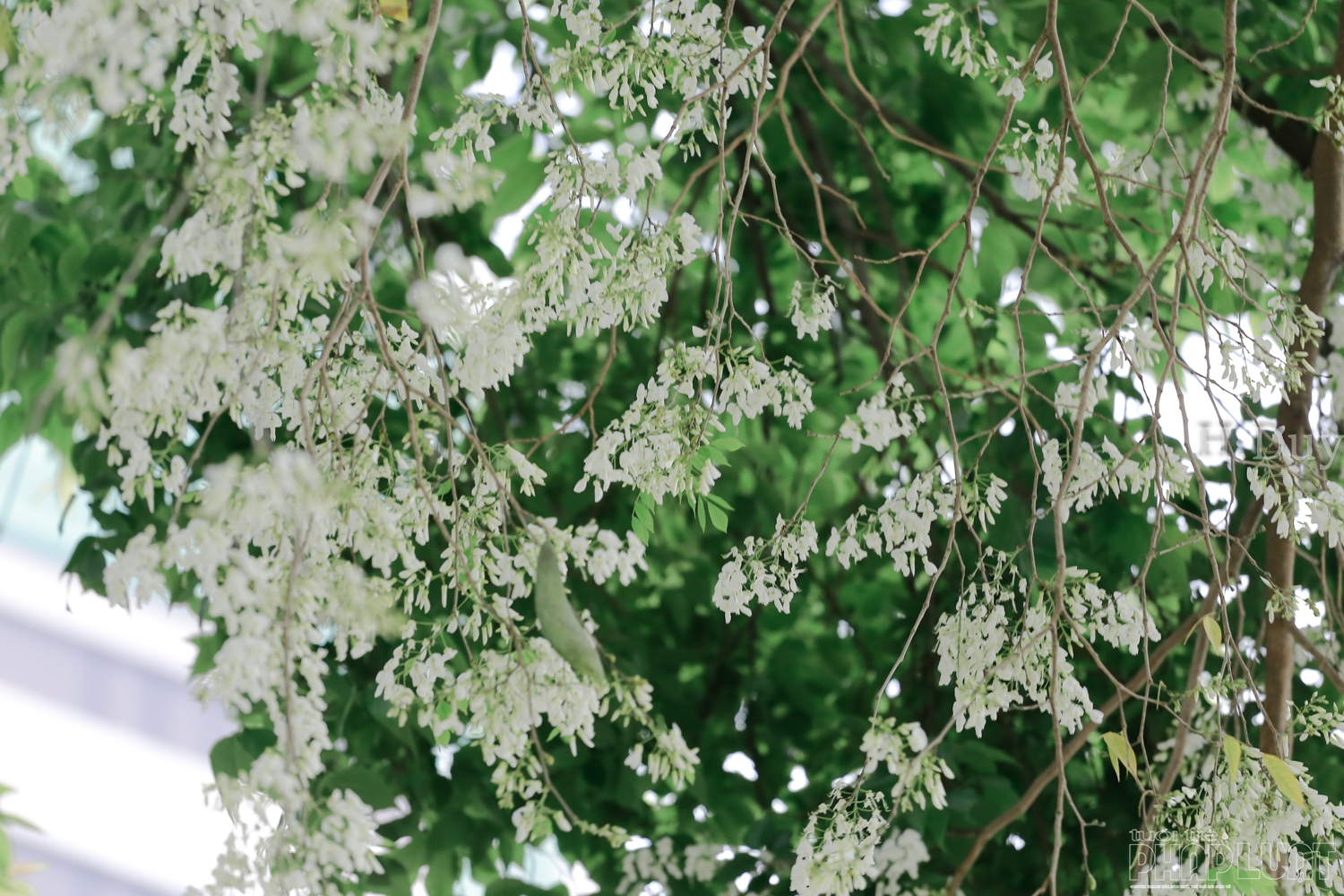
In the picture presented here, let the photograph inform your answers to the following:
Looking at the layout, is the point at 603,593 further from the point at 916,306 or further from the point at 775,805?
the point at 916,306

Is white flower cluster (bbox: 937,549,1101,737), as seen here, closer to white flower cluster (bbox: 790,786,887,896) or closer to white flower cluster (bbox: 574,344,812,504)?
white flower cluster (bbox: 790,786,887,896)

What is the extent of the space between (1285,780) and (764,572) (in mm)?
439

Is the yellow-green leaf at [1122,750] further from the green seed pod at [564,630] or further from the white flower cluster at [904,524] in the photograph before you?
the green seed pod at [564,630]

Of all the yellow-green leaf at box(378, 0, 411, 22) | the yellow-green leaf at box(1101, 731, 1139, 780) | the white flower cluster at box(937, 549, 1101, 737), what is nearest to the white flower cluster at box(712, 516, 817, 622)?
the white flower cluster at box(937, 549, 1101, 737)

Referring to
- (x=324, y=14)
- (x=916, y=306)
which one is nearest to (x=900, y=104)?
(x=916, y=306)

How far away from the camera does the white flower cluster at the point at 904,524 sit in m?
1.03

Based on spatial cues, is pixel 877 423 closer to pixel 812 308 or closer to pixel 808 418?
pixel 812 308

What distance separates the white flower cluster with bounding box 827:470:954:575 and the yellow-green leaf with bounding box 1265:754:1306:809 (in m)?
0.31

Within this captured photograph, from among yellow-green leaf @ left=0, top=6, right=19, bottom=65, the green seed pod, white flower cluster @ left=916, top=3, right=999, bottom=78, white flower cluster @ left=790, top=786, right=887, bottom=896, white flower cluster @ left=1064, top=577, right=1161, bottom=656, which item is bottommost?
white flower cluster @ left=790, top=786, right=887, bottom=896

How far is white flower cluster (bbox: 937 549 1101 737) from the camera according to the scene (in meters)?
0.97

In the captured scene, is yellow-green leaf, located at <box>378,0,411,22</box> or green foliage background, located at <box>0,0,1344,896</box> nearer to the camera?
yellow-green leaf, located at <box>378,0,411,22</box>

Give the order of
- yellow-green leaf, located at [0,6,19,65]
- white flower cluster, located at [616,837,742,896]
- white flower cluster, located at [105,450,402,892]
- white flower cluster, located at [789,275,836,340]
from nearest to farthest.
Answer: white flower cluster, located at [105,450,402,892] → yellow-green leaf, located at [0,6,19,65] → white flower cluster, located at [789,275,836,340] → white flower cluster, located at [616,837,742,896]

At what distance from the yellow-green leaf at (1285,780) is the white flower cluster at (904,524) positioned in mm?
309

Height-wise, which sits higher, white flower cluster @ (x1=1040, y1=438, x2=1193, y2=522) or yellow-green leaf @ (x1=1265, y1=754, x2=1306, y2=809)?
white flower cluster @ (x1=1040, y1=438, x2=1193, y2=522)
